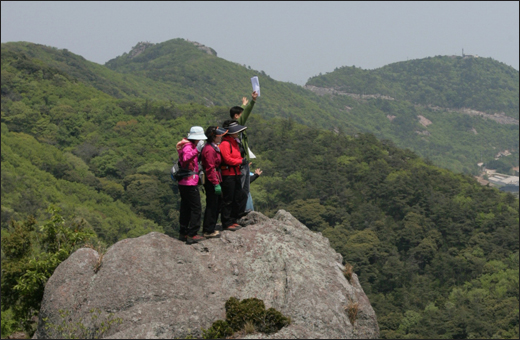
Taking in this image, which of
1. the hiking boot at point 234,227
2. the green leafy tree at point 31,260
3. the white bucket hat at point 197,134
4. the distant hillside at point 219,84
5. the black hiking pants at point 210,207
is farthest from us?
the distant hillside at point 219,84

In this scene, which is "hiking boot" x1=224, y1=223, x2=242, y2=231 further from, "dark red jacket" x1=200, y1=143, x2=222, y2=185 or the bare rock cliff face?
"dark red jacket" x1=200, y1=143, x2=222, y2=185

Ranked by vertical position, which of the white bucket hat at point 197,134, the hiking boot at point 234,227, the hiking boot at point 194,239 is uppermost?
the white bucket hat at point 197,134

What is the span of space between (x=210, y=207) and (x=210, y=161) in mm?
815

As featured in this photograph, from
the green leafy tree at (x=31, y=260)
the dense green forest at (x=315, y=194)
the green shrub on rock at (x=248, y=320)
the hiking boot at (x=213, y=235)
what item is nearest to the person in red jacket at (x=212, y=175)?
the hiking boot at (x=213, y=235)

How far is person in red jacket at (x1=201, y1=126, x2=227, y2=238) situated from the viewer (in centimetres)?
979

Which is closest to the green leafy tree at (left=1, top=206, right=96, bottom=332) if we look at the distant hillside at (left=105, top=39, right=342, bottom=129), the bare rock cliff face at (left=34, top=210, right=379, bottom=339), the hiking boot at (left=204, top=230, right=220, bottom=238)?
the bare rock cliff face at (left=34, top=210, right=379, bottom=339)

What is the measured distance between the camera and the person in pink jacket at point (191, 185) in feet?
31.8

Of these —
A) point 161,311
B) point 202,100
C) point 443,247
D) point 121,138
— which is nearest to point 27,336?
point 161,311

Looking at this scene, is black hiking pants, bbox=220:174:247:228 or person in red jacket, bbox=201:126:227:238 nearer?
person in red jacket, bbox=201:126:227:238

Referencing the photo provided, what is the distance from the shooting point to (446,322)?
163ft

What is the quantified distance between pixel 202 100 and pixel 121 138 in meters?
70.4

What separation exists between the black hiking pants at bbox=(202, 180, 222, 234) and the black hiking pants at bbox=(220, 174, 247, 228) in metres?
0.15

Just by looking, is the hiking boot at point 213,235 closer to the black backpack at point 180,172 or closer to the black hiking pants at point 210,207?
the black hiking pants at point 210,207

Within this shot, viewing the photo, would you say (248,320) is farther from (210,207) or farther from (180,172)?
(180,172)
